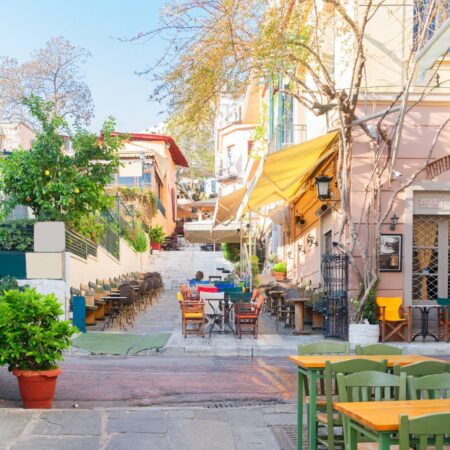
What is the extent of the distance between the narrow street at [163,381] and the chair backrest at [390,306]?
256cm

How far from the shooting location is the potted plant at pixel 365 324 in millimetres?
12133

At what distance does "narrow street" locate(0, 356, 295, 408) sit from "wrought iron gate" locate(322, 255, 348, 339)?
2.24 metres

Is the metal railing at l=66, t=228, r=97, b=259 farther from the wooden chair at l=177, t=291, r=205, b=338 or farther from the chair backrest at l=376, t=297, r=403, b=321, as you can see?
the chair backrest at l=376, t=297, r=403, b=321

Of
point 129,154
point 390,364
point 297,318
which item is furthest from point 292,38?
point 129,154

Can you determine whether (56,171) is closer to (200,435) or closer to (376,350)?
(200,435)

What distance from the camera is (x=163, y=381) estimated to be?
9.05m

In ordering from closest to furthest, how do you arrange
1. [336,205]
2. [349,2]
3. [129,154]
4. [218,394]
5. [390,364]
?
1. [390,364]
2. [218,394]
3. [349,2]
4. [336,205]
5. [129,154]

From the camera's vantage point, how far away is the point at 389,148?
12.8 meters

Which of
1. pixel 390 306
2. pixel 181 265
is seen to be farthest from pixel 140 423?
pixel 181 265

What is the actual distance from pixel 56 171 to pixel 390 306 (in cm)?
763

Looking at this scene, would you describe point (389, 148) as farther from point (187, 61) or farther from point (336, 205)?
point (187, 61)

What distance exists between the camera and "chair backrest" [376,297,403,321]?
41.3ft

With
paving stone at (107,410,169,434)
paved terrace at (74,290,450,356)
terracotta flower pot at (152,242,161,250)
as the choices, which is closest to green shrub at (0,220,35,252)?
paved terrace at (74,290,450,356)

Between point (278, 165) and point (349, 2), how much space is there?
11.9 ft
